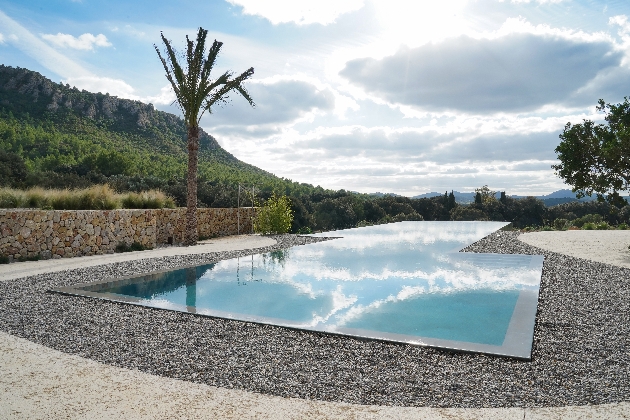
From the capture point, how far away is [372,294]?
6961 mm

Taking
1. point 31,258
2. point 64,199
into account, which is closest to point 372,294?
point 31,258

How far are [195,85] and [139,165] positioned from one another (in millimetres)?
18325

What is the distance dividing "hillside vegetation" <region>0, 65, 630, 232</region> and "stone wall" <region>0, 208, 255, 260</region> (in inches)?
187

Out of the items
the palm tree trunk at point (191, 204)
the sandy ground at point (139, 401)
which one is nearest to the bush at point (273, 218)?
the palm tree trunk at point (191, 204)

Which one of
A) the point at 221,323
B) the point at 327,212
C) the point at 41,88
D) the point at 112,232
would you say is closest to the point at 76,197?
the point at 112,232

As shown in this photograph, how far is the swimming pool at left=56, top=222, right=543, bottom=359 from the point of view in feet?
16.3

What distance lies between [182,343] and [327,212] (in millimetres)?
21809

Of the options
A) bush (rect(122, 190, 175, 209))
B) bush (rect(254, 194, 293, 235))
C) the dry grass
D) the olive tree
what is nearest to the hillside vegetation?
bush (rect(254, 194, 293, 235))

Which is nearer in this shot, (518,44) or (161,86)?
(518,44)

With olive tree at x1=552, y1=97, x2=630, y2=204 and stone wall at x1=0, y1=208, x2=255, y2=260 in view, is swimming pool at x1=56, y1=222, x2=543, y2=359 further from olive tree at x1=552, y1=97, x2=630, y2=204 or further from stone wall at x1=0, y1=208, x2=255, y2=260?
olive tree at x1=552, y1=97, x2=630, y2=204

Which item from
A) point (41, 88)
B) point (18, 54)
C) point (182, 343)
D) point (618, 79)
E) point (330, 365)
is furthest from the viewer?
point (41, 88)

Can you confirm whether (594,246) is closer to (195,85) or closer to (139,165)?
(195,85)

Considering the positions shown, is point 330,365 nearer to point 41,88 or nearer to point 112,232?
point 112,232

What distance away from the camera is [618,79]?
1131 centimetres
